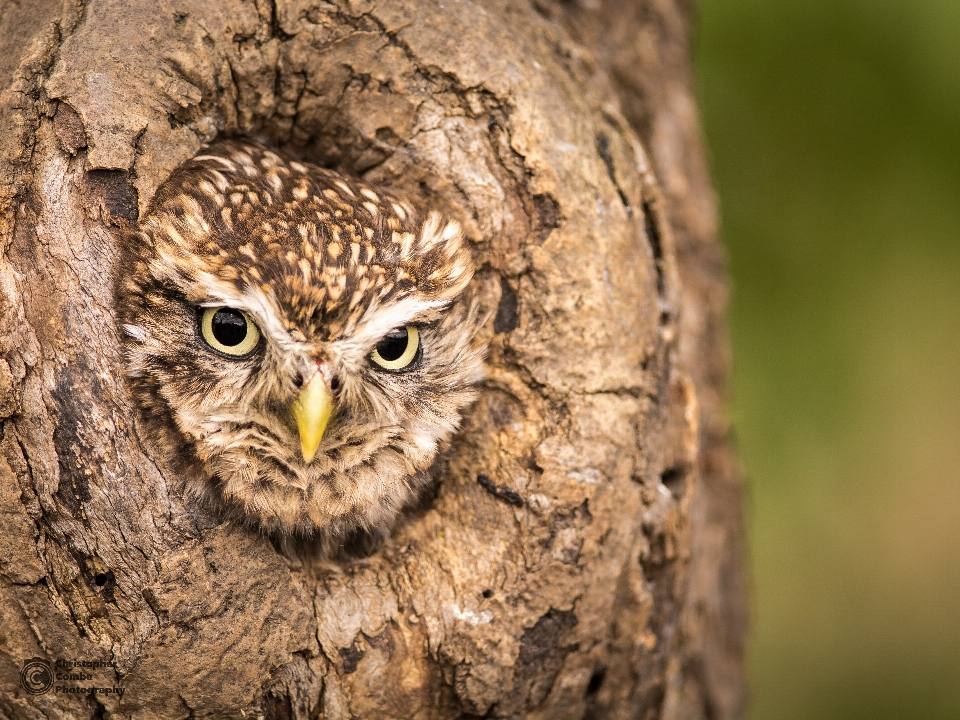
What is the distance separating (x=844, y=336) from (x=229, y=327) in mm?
2870

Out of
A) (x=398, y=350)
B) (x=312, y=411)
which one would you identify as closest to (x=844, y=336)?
(x=398, y=350)

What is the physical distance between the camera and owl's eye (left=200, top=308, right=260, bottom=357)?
1.75 metres

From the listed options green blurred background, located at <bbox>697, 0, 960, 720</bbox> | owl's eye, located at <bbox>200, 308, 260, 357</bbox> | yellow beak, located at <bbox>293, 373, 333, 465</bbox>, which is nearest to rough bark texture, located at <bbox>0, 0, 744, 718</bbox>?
owl's eye, located at <bbox>200, 308, 260, 357</bbox>

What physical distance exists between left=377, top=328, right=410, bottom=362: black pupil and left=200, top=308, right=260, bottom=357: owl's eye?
266mm

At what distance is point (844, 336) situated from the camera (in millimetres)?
3695

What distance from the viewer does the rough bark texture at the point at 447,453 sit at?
5.50 feet

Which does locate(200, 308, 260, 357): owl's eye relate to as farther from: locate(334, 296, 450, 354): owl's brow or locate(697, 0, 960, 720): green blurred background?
locate(697, 0, 960, 720): green blurred background

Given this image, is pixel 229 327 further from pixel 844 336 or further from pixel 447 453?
pixel 844 336

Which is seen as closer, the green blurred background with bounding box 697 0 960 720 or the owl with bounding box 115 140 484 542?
the owl with bounding box 115 140 484 542

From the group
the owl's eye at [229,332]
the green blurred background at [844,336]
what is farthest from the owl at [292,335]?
the green blurred background at [844,336]

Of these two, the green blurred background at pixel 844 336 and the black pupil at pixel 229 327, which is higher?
the green blurred background at pixel 844 336

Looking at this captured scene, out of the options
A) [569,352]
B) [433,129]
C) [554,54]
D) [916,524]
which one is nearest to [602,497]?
[569,352]

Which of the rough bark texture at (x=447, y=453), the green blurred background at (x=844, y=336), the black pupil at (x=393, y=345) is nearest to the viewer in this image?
the rough bark texture at (x=447, y=453)

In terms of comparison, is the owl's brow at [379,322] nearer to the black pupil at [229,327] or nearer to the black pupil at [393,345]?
the black pupil at [393,345]
